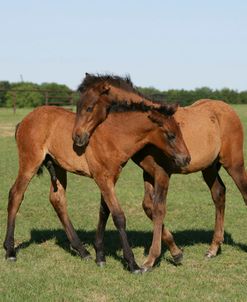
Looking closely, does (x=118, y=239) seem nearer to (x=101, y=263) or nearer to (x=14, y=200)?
(x=101, y=263)

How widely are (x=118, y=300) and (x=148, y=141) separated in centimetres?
190

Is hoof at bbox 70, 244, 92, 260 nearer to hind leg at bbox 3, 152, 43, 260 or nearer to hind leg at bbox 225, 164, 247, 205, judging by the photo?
hind leg at bbox 3, 152, 43, 260

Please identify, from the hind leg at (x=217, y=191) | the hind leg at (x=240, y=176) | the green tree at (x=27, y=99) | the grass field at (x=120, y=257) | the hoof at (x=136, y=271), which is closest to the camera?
the grass field at (x=120, y=257)

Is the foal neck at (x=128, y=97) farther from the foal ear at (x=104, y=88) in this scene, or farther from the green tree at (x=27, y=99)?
the green tree at (x=27, y=99)

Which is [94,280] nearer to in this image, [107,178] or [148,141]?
[107,178]

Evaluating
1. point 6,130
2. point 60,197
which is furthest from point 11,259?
point 6,130

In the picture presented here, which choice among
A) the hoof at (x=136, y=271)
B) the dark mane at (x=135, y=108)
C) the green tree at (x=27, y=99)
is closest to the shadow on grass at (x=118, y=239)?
the hoof at (x=136, y=271)

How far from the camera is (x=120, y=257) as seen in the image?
689cm

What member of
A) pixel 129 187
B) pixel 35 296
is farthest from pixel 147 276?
pixel 129 187

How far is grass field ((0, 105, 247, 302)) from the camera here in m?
5.40

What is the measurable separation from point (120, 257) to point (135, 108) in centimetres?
194

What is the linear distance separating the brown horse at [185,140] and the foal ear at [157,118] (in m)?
0.12

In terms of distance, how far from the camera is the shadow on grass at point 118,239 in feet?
24.4

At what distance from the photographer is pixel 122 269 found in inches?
246
